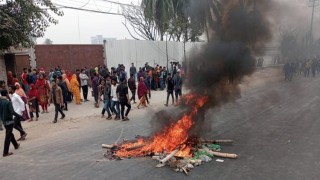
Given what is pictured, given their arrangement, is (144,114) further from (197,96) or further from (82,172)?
(82,172)

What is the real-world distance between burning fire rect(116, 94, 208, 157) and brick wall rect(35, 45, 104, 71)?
12.7 meters

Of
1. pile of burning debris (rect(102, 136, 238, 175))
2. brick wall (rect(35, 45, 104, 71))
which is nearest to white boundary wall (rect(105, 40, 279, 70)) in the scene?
brick wall (rect(35, 45, 104, 71))

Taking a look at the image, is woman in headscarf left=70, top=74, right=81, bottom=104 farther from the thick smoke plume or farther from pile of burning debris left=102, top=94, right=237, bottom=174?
pile of burning debris left=102, top=94, right=237, bottom=174

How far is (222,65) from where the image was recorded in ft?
28.9

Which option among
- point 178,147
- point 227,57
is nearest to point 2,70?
point 227,57

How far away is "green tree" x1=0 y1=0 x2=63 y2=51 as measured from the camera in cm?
1170

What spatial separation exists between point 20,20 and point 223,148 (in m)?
9.84

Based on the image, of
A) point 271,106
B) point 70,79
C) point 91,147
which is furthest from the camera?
point 70,79

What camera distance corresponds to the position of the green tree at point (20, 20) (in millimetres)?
11700

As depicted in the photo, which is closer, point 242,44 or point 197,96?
point 197,96

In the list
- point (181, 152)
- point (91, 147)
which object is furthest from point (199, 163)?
point (91, 147)

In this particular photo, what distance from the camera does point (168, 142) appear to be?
24.1 ft

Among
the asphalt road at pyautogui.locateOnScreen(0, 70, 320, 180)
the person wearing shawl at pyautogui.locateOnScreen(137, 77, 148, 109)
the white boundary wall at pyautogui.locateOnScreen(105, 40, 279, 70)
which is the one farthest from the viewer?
the white boundary wall at pyautogui.locateOnScreen(105, 40, 279, 70)

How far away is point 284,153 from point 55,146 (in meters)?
6.02
